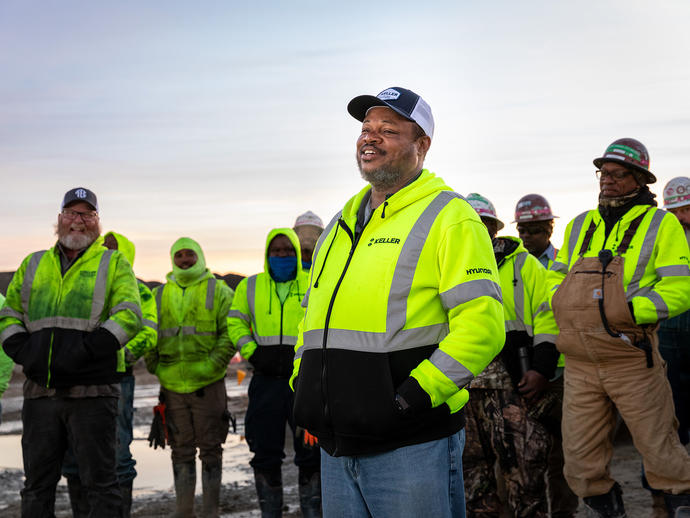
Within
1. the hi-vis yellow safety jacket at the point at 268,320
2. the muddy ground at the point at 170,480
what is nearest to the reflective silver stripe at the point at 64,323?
the hi-vis yellow safety jacket at the point at 268,320

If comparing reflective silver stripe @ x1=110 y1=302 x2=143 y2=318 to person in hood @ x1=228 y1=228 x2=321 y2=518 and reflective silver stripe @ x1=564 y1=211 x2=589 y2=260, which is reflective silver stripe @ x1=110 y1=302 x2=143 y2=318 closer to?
person in hood @ x1=228 y1=228 x2=321 y2=518

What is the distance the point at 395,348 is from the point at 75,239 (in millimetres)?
3505

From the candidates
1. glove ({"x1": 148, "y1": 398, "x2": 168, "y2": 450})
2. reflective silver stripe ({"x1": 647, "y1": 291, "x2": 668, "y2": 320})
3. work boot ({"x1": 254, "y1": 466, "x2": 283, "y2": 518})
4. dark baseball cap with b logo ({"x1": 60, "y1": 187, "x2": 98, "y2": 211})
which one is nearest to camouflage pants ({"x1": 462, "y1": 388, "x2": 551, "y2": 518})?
reflective silver stripe ({"x1": 647, "y1": 291, "x2": 668, "y2": 320})

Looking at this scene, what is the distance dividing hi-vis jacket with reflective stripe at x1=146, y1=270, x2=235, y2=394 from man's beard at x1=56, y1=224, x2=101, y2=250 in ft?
5.64

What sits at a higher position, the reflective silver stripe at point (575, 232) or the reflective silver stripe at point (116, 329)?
the reflective silver stripe at point (575, 232)

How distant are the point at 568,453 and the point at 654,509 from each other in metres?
1.44

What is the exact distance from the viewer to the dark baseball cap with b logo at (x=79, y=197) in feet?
Answer: 19.4

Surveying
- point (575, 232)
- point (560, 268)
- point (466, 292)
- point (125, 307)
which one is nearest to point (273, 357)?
point (125, 307)

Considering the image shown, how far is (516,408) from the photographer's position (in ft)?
18.4

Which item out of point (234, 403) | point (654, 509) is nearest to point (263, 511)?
point (654, 509)

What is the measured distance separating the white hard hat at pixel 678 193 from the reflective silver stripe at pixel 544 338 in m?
2.58

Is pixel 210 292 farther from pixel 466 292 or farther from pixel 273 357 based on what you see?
pixel 466 292

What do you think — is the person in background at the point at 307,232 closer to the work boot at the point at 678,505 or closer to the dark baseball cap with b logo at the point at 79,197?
the dark baseball cap with b logo at the point at 79,197

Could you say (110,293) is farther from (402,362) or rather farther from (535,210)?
(535,210)
